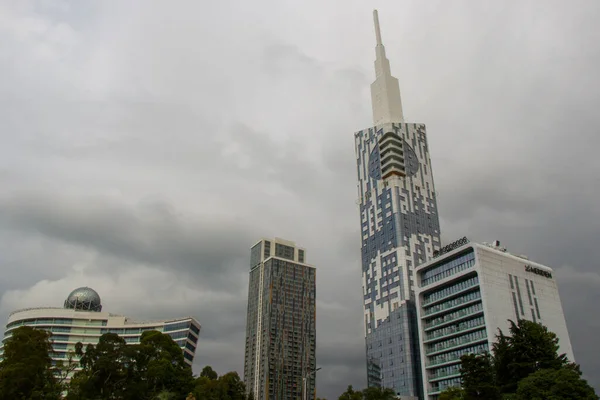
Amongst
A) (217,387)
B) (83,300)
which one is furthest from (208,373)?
(83,300)

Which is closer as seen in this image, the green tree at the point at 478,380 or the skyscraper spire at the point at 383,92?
the green tree at the point at 478,380

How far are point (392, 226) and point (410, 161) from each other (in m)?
24.4

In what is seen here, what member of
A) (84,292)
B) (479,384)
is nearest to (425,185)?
(479,384)

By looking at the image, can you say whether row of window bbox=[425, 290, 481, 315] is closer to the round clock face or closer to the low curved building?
the round clock face

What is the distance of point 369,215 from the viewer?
150 m

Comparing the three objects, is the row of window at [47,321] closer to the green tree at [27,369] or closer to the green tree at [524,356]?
the green tree at [27,369]

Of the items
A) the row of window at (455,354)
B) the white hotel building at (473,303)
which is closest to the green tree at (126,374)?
the row of window at (455,354)

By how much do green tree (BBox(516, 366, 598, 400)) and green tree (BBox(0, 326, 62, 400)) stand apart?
56096 millimetres

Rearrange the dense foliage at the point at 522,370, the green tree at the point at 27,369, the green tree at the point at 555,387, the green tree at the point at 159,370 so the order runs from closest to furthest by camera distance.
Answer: the green tree at the point at 555,387, the dense foliage at the point at 522,370, the green tree at the point at 27,369, the green tree at the point at 159,370

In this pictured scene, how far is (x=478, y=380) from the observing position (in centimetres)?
6203

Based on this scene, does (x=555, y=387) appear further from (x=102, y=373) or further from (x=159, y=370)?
(x=102, y=373)

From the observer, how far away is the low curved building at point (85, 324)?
15262 cm

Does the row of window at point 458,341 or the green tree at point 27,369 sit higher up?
the row of window at point 458,341

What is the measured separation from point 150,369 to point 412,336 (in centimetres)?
7205
